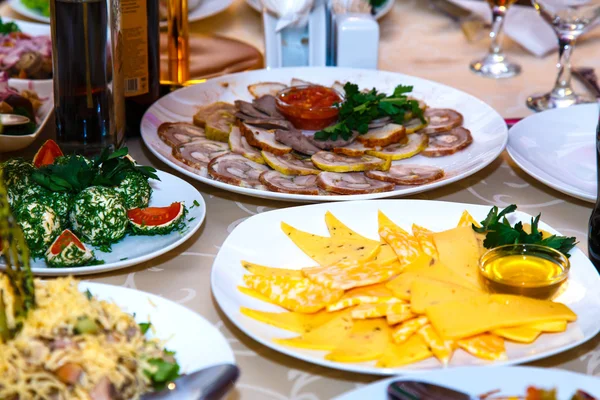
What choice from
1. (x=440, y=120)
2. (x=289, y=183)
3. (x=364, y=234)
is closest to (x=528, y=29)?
(x=440, y=120)

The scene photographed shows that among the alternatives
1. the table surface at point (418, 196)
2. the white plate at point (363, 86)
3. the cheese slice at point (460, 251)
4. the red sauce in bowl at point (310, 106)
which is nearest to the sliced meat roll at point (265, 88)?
the white plate at point (363, 86)

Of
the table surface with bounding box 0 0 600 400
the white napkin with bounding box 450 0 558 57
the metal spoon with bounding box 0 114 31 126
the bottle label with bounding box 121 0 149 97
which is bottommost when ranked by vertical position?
the table surface with bounding box 0 0 600 400

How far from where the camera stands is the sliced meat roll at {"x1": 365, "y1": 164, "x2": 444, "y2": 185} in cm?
185

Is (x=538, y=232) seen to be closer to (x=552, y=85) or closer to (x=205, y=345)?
(x=205, y=345)

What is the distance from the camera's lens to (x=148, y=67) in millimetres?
2133

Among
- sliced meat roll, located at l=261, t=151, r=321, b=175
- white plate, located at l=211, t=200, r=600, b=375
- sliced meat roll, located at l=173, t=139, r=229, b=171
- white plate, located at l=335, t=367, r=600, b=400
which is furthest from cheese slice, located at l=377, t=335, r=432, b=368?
sliced meat roll, located at l=173, t=139, r=229, b=171

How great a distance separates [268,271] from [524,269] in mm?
481

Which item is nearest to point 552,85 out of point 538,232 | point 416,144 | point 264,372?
point 416,144

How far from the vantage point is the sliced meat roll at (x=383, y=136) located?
2045 millimetres

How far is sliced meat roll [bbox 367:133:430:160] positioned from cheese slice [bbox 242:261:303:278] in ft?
1.95

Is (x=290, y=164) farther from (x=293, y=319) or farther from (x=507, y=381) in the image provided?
(x=507, y=381)

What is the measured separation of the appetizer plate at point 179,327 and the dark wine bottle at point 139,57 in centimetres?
98

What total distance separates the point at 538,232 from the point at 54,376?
0.95 m

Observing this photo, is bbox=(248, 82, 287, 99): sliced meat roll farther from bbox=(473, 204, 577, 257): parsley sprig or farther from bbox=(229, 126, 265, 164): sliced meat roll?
bbox=(473, 204, 577, 257): parsley sprig
